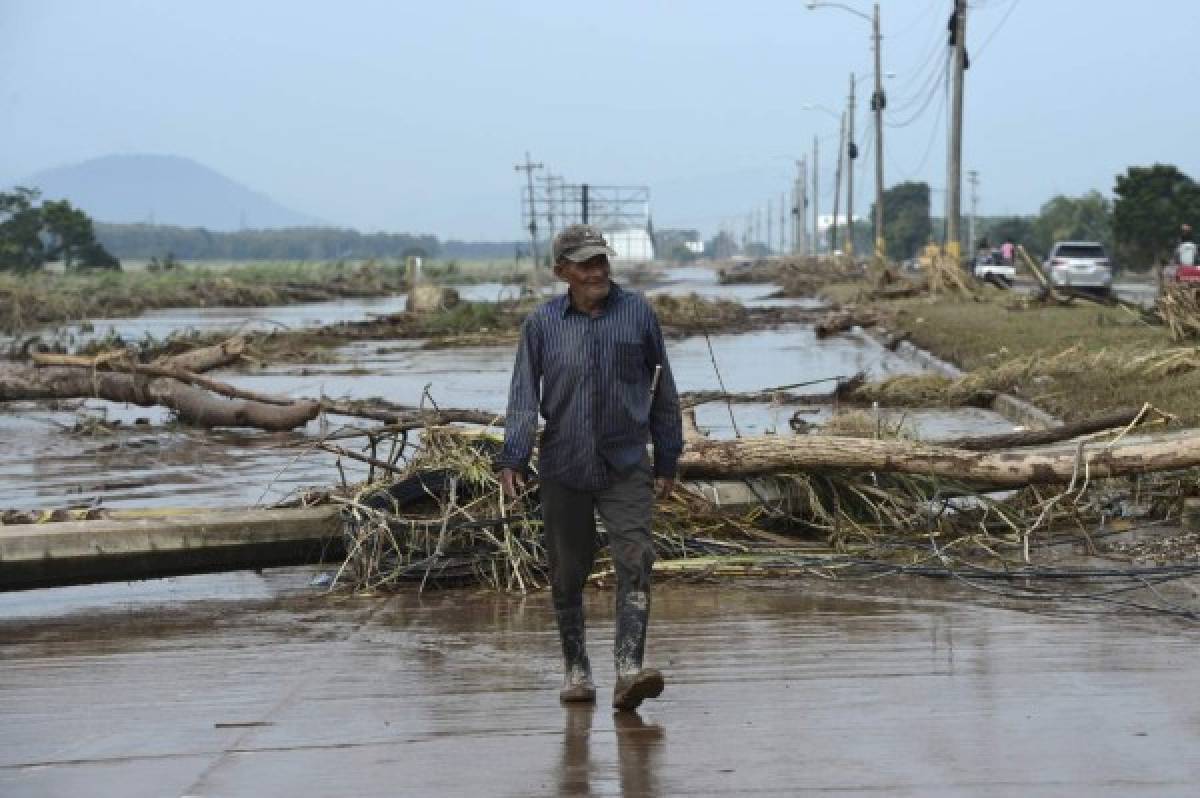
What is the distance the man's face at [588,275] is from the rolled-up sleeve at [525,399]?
21 centimetres

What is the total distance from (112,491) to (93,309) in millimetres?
50296

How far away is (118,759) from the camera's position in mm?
6156

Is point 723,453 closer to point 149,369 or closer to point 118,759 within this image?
point 118,759

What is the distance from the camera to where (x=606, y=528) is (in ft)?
22.6

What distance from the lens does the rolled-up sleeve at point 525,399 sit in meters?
6.89

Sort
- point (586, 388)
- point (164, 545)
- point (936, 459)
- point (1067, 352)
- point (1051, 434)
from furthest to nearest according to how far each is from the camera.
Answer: point (1067, 352) < point (1051, 434) < point (936, 459) < point (164, 545) < point (586, 388)

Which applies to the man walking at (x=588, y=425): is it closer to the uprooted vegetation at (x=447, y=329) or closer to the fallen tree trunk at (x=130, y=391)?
the fallen tree trunk at (x=130, y=391)

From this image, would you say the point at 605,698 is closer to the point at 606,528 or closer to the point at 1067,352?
the point at 606,528

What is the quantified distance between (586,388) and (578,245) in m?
0.51

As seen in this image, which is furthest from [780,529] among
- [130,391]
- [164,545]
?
[130,391]

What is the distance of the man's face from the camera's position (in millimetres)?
6750

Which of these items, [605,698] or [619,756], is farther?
[605,698]

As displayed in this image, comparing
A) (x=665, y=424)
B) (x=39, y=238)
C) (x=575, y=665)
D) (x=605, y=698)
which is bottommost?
(x=605, y=698)

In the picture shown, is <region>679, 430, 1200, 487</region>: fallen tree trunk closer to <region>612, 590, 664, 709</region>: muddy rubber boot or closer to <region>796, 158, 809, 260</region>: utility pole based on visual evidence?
<region>612, 590, 664, 709</region>: muddy rubber boot
